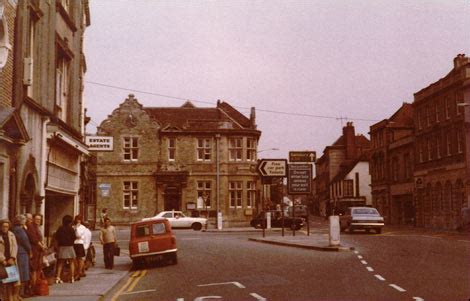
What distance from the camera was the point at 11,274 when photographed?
1176 centimetres

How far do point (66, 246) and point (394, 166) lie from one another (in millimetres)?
54038

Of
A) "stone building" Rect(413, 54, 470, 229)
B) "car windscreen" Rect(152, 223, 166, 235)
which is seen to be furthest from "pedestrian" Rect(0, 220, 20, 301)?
"stone building" Rect(413, 54, 470, 229)

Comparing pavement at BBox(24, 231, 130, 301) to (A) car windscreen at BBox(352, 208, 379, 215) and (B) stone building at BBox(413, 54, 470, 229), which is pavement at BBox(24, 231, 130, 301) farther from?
(B) stone building at BBox(413, 54, 470, 229)

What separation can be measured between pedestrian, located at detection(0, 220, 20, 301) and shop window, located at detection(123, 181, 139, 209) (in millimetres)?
46506

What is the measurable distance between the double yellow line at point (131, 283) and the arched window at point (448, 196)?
3628 cm

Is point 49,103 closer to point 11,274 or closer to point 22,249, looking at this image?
point 22,249

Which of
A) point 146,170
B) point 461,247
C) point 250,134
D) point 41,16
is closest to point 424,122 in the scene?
point 250,134

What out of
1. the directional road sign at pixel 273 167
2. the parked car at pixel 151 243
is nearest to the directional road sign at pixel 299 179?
the directional road sign at pixel 273 167

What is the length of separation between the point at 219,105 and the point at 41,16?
1895 inches

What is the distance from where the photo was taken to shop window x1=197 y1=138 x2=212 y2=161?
5972cm

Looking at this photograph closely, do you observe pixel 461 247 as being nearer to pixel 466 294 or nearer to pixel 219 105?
pixel 466 294

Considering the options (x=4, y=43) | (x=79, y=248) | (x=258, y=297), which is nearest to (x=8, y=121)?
(x=4, y=43)

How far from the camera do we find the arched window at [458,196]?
159 ft

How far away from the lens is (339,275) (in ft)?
54.3
